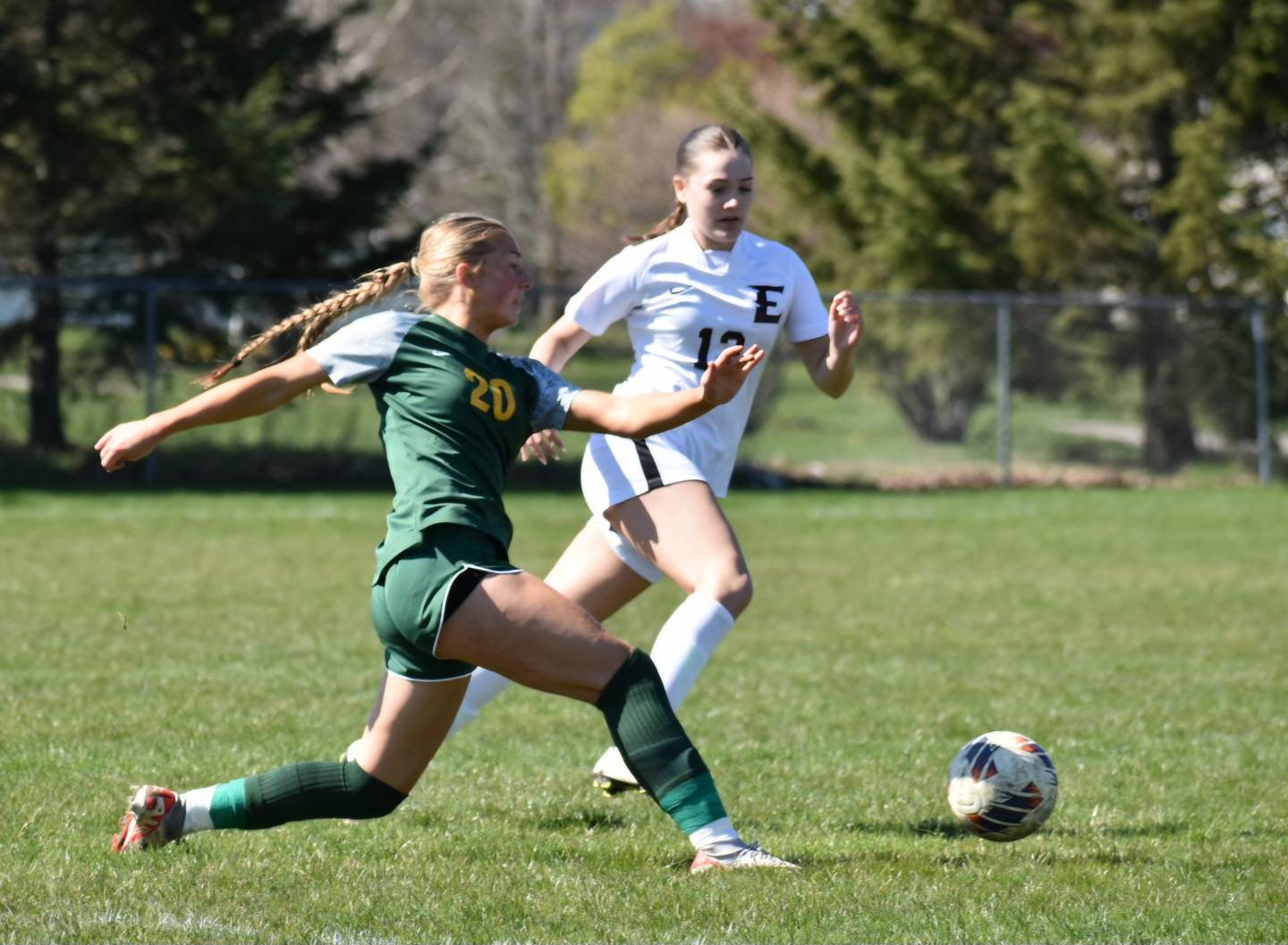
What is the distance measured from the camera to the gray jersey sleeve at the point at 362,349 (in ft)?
14.2

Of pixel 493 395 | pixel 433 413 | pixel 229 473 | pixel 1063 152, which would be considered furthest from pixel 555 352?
pixel 1063 152

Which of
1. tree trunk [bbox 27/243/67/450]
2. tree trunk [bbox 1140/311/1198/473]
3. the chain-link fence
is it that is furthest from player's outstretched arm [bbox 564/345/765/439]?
tree trunk [bbox 1140/311/1198/473]

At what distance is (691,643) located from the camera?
5.37 meters

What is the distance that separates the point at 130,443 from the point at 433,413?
740 millimetres

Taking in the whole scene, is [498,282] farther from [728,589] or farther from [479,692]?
[479,692]

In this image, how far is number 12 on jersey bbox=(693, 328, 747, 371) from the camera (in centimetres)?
582

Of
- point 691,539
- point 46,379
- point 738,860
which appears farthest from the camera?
point 46,379

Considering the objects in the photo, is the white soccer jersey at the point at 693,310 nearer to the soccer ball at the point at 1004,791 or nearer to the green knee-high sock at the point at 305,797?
the soccer ball at the point at 1004,791

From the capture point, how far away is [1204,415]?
22438 millimetres

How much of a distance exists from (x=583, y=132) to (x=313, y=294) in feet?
87.0

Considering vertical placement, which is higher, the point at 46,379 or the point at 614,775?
the point at 46,379

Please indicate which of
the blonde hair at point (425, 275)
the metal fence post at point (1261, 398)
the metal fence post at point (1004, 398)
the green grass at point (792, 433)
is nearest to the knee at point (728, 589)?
the blonde hair at point (425, 275)

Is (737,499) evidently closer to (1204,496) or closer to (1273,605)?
(1204,496)

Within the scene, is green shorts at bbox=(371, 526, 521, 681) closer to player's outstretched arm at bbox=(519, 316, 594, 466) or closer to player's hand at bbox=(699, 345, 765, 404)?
player's hand at bbox=(699, 345, 765, 404)
